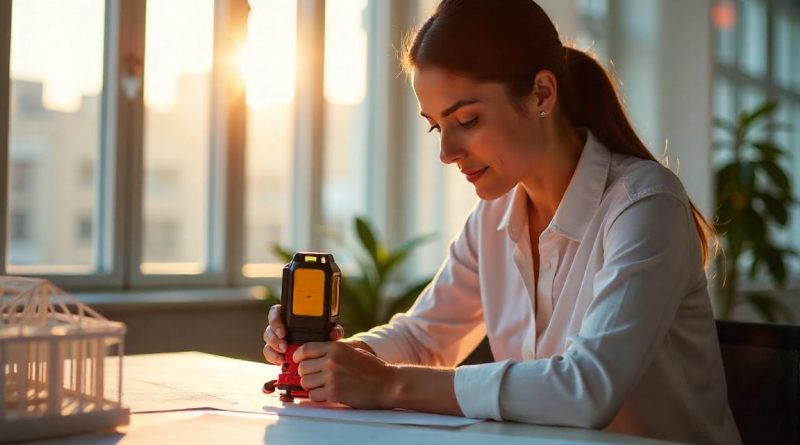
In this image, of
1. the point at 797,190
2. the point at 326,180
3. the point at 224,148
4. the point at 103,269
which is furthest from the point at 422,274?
the point at 797,190

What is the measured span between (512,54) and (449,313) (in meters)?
0.56

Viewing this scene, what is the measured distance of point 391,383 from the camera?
1.31 metres

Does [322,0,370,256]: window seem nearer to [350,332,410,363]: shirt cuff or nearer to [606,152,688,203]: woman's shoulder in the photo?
[350,332,410,363]: shirt cuff

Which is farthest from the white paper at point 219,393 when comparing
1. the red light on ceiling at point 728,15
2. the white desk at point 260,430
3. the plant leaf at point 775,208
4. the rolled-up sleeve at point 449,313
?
the red light on ceiling at point 728,15

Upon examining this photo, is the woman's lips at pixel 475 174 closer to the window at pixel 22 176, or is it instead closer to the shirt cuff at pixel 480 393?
the shirt cuff at pixel 480 393

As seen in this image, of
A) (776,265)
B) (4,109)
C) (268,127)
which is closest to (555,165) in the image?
(4,109)

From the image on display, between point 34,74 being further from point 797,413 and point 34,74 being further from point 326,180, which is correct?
point 797,413

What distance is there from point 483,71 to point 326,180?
2.73m

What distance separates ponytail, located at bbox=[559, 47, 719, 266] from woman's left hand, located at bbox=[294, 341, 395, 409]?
0.64m

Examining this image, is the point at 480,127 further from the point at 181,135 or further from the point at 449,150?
the point at 181,135

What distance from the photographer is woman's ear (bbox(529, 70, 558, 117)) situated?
1.61 meters

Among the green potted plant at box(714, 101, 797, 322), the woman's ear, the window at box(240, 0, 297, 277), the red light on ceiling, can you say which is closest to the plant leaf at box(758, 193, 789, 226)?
the green potted plant at box(714, 101, 797, 322)

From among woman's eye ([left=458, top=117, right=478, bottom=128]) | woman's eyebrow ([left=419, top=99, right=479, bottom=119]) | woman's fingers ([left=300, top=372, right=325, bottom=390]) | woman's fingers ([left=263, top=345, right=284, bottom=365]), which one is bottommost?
woman's fingers ([left=300, top=372, right=325, bottom=390])

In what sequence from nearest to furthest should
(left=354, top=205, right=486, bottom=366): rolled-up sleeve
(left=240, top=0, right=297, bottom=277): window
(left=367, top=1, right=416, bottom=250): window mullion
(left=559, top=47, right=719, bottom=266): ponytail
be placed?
(left=559, top=47, right=719, bottom=266): ponytail → (left=354, top=205, right=486, bottom=366): rolled-up sleeve → (left=240, top=0, right=297, bottom=277): window → (left=367, top=1, right=416, bottom=250): window mullion
